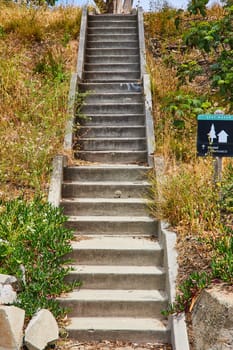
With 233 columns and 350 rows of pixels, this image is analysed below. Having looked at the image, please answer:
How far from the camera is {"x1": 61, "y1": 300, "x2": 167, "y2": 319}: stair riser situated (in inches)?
210

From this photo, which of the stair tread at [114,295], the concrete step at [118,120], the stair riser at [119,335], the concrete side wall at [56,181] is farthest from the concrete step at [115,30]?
the stair riser at [119,335]

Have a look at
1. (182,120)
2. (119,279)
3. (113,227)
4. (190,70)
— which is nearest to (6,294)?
(119,279)

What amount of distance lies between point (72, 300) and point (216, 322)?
1597mm

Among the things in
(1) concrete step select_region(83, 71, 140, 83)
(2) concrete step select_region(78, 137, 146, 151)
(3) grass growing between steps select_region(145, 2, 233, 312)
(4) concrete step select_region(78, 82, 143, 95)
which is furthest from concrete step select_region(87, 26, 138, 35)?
(2) concrete step select_region(78, 137, 146, 151)

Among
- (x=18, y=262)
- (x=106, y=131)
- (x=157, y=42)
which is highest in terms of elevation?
(x=157, y=42)

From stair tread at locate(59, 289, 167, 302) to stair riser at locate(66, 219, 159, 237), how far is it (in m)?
1.03

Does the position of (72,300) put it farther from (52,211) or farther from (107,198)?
(107,198)

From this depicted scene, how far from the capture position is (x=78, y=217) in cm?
676

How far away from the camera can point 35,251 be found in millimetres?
5391

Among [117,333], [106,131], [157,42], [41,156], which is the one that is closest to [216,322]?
[117,333]

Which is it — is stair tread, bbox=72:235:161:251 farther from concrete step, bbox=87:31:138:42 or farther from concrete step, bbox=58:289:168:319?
concrete step, bbox=87:31:138:42

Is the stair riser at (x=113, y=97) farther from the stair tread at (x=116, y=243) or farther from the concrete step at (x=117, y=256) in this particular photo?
the concrete step at (x=117, y=256)

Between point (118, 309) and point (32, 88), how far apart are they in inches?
182

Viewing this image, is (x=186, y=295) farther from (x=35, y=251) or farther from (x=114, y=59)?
(x=114, y=59)
